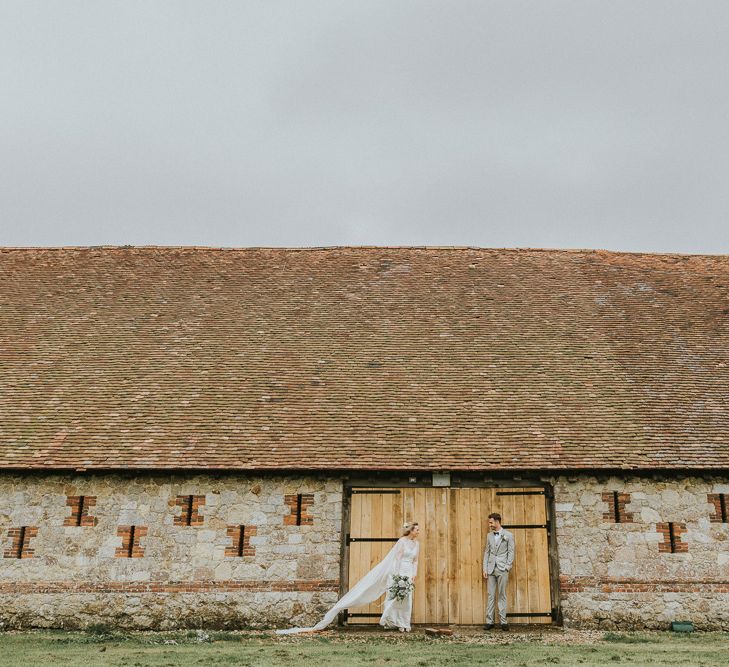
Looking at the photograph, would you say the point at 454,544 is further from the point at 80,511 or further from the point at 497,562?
the point at 80,511

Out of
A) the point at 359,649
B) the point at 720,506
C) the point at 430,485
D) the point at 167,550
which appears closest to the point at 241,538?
the point at 167,550

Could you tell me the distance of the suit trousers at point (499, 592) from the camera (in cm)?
939

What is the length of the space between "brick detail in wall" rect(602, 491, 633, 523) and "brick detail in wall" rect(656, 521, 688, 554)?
1.55 ft

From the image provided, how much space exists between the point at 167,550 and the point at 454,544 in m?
4.20

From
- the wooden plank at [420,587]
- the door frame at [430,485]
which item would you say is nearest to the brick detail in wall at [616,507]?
the door frame at [430,485]

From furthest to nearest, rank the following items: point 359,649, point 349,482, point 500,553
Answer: point 349,482
point 500,553
point 359,649

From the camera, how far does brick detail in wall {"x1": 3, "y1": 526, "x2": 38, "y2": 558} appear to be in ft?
31.6

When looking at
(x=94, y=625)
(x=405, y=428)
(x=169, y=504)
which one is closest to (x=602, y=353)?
(x=405, y=428)

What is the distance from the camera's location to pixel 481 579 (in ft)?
32.0

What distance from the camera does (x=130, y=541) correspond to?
9688 mm

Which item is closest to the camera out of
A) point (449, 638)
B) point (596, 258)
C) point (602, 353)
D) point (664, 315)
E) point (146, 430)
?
point (449, 638)

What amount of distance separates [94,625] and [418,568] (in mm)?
4649

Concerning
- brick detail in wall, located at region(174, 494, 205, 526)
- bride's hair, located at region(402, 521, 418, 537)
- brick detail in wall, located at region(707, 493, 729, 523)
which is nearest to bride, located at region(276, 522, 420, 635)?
bride's hair, located at region(402, 521, 418, 537)

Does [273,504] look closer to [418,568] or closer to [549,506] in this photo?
[418,568]
